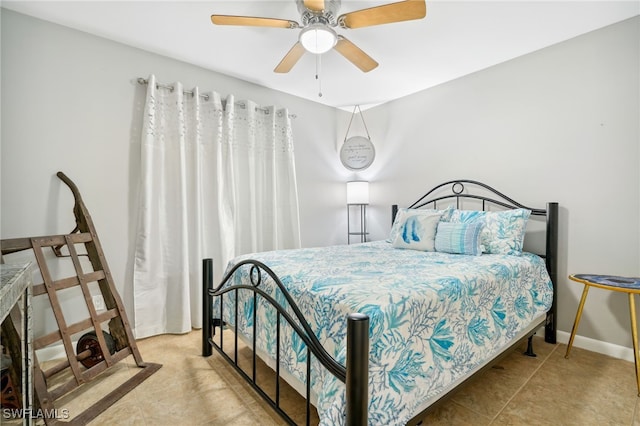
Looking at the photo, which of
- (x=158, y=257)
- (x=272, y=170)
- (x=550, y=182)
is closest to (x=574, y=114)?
(x=550, y=182)

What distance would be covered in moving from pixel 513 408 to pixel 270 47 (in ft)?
10.0

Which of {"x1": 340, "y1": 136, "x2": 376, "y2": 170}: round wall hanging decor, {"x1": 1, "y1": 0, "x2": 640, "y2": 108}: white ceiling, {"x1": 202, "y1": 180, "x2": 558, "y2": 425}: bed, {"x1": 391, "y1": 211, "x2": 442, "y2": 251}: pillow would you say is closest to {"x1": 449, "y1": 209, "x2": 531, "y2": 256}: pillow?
{"x1": 202, "y1": 180, "x2": 558, "y2": 425}: bed

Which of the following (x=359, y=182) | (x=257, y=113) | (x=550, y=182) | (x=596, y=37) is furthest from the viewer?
(x=359, y=182)

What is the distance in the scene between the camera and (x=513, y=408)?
1623 mm

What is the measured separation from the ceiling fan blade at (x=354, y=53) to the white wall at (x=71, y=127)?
1.57 meters

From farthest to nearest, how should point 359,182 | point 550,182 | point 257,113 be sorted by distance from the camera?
point 359,182 < point 257,113 < point 550,182

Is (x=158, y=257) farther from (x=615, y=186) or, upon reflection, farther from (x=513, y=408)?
(x=615, y=186)

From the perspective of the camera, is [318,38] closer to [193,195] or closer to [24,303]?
[193,195]

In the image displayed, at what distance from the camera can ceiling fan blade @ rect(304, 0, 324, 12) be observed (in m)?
1.69

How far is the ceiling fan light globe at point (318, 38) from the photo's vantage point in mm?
1833

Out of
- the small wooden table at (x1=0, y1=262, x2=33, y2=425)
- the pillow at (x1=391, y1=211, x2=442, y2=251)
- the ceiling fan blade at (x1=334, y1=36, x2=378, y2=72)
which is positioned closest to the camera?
the small wooden table at (x1=0, y1=262, x2=33, y2=425)

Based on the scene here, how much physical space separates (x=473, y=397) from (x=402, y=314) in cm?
101

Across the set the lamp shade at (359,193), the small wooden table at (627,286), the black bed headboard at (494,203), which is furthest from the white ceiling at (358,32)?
the small wooden table at (627,286)

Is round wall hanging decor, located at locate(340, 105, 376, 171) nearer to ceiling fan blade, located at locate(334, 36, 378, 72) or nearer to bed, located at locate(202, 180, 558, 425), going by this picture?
bed, located at locate(202, 180, 558, 425)
